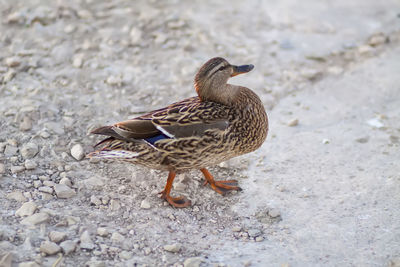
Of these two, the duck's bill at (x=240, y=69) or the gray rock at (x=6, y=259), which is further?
the duck's bill at (x=240, y=69)

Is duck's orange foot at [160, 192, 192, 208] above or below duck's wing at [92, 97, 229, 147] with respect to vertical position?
below

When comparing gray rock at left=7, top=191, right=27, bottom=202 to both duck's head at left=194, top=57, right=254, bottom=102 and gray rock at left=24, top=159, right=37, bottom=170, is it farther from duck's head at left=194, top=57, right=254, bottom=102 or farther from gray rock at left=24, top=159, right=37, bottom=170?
duck's head at left=194, top=57, right=254, bottom=102

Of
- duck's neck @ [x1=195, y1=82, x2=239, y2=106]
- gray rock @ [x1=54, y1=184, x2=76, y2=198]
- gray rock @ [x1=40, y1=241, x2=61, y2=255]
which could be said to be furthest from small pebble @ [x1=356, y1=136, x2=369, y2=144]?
gray rock @ [x1=40, y1=241, x2=61, y2=255]

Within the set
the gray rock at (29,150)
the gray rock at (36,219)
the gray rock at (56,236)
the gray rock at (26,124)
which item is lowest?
the gray rock at (56,236)

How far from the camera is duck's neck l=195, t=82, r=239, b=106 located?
4426 mm

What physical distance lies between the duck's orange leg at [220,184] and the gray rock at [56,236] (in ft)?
5.03

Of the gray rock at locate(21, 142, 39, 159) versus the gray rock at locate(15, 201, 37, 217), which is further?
the gray rock at locate(21, 142, 39, 159)

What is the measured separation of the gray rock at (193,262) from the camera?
368 cm

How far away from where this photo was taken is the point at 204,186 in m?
4.81

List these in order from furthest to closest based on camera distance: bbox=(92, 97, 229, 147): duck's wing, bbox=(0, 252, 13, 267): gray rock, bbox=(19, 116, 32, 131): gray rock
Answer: bbox=(19, 116, 32, 131): gray rock
bbox=(92, 97, 229, 147): duck's wing
bbox=(0, 252, 13, 267): gray rock

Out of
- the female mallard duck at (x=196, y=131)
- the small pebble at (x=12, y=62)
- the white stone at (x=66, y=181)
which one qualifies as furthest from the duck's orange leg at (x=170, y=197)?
the small pebble at (x=12, y=62)

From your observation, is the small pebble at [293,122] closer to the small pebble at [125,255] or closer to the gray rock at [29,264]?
the small pebble at [125,255]

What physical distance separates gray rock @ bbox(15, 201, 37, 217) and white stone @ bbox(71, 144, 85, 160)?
92 cm

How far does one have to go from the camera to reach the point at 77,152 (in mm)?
4910
